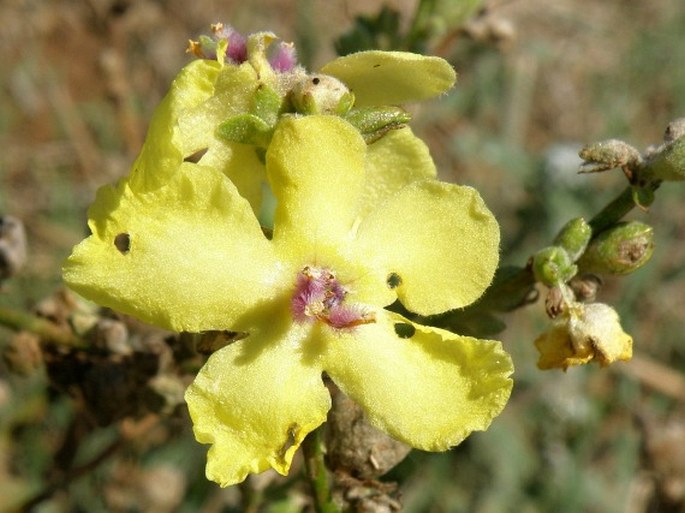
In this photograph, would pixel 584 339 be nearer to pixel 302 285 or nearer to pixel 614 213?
pixel 614 213

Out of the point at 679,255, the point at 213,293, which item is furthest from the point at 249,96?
the point at 679,255

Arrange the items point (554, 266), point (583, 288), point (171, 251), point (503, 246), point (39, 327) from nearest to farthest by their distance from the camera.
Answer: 1. point (171, 251)
2. point (554, 266)
3. point (583, 288)
4. point (39, 327)
5. point (503, 246)

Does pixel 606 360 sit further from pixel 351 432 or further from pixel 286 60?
pixel 286 60

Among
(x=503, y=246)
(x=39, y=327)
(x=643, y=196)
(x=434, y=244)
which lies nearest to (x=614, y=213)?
(x=643, y=196)

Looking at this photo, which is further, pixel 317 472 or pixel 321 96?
pixel 317 472

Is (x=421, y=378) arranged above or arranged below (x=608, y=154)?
below

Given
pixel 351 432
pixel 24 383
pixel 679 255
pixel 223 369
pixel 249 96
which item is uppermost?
pixel 249 96

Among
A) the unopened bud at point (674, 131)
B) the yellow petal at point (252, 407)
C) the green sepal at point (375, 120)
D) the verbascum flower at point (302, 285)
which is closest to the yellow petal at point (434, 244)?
the verbascum flower at point (302, 285)

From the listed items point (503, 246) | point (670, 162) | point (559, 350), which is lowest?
point (503, 246)
